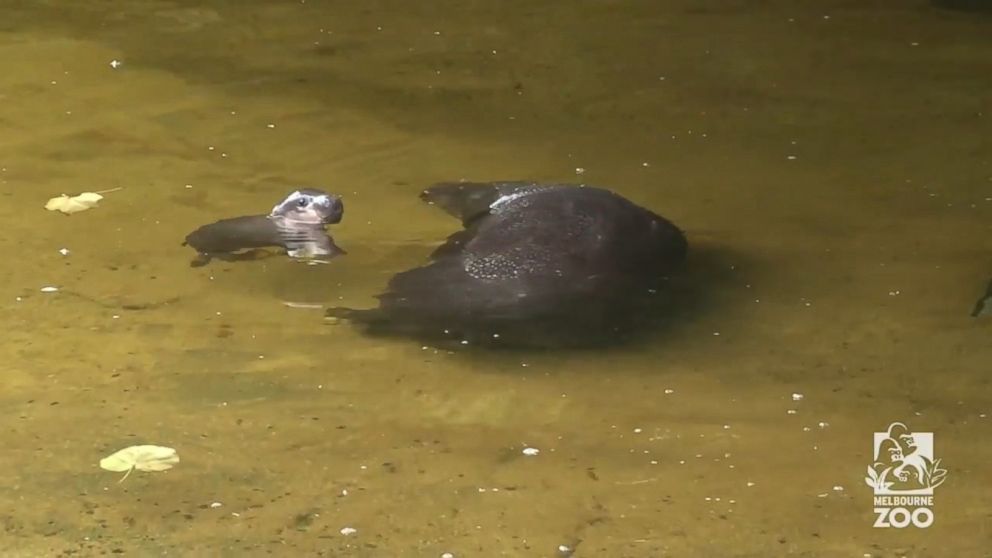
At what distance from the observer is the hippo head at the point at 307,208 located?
4363 mm

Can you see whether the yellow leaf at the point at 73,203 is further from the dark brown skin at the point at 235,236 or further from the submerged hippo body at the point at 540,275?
the submerged hippo body at the point at 540,275

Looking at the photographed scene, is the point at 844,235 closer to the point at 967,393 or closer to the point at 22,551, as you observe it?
the point at 967,393

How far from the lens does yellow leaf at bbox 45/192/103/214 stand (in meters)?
4.68

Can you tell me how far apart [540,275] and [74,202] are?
1.82 meters

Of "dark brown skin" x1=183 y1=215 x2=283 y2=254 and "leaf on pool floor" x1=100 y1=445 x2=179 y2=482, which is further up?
"dark brown skin" x1=183 y1=215 x2=283 y2=254

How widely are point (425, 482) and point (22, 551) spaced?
85cm

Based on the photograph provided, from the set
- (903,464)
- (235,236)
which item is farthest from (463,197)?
(903,464)

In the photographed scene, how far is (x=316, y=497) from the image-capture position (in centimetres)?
288

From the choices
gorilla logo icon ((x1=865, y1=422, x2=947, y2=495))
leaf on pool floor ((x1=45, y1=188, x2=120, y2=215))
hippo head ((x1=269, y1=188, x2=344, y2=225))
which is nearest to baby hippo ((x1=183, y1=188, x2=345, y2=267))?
hippo head ((x1=269, y1=188, x2=344, y2=225))

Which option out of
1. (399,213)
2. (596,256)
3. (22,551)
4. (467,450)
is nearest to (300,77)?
(399,213)

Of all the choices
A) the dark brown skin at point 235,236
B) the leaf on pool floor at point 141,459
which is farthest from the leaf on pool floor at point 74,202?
the leaf on pool floor at point 141,459

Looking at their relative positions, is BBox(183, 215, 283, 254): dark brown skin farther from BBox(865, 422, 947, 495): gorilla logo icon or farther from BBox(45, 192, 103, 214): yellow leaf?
BBox(865, 422, 947, 495): gorilla logo icon

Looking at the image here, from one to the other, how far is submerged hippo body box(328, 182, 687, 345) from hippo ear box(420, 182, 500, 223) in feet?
0.77

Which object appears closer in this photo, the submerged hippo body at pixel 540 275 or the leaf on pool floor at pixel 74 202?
the submerged hippo body at pixel 540 275
